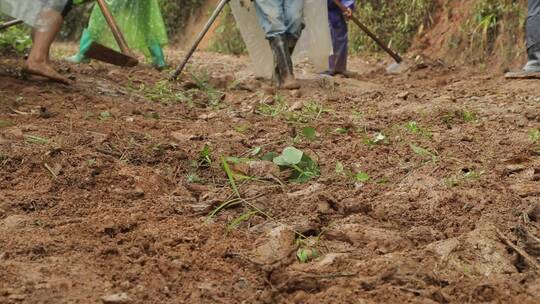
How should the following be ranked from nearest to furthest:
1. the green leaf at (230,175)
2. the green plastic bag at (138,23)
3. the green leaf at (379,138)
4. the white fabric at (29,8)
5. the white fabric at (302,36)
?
the green leaf at (230,175), the green leaf at (379,138), the white fabric at (29,8), the white fabric at (302,36), the green plastic bag at (138,23)

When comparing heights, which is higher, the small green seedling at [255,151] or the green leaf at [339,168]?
the green leaf at [339,168]

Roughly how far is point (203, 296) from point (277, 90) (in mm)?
3152

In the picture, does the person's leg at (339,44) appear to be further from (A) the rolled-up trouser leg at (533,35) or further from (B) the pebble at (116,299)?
(B) the pebble at (116,299)

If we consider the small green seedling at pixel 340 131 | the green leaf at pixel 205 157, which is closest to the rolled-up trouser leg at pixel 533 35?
the small green seedling at pixel 340 131

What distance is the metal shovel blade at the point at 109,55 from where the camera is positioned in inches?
167

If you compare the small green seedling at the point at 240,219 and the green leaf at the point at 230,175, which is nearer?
the small green seedling at the point at 240,219

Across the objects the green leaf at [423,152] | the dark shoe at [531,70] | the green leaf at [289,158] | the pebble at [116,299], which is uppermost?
the pebble at [116,299]

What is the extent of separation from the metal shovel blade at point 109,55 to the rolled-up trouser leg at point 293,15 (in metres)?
1.08

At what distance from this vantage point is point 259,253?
6.07ft

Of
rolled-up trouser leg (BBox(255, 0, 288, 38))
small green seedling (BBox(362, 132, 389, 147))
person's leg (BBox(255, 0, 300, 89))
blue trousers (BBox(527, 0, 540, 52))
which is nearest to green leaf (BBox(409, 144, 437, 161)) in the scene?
small green seedling (BBox(362, 132, 389, 147))

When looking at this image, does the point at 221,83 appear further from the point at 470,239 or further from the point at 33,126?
the point at 470,239

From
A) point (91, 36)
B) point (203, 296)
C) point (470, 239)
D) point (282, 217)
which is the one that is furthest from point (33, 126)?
point (91, 36)

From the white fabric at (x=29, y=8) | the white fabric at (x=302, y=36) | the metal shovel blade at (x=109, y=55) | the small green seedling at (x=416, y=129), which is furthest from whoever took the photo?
the white fabric at (x=302, y=36)

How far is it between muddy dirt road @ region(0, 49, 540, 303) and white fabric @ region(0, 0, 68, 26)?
359 millimetres
